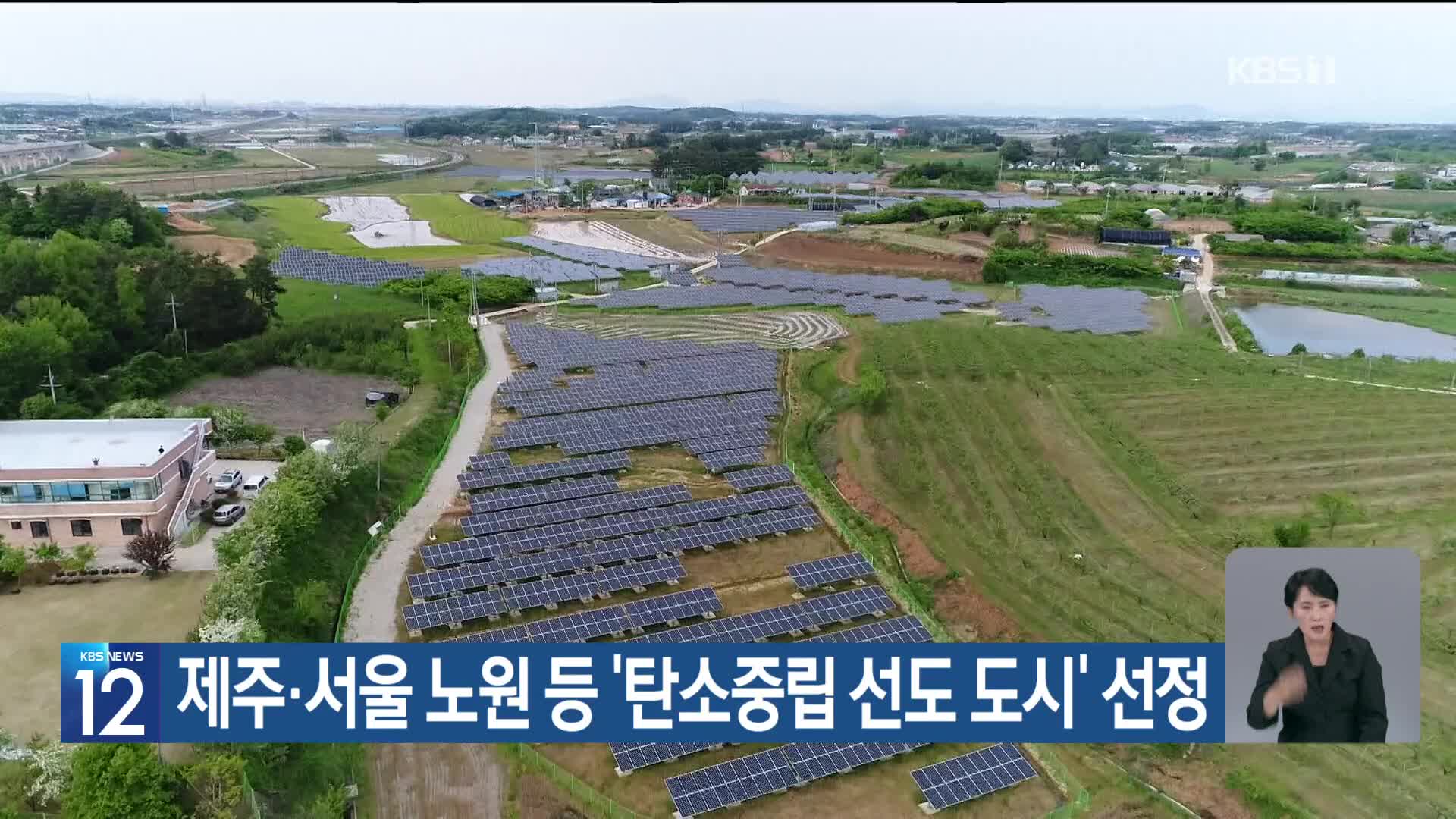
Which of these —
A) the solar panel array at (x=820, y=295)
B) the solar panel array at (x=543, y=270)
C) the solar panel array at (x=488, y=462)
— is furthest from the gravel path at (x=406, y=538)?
the solar panel array at (x=543, y=270)

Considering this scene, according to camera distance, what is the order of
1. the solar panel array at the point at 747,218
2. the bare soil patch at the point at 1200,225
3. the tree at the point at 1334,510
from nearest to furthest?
the tree at the point at 1334,510, the bare soil patch at the point at 1200,225, the solar panel array at the point at 747,218

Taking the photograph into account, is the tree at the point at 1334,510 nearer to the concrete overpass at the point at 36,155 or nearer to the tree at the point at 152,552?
the tree at the point at 152,552

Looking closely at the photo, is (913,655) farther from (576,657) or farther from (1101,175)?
(1101,175)

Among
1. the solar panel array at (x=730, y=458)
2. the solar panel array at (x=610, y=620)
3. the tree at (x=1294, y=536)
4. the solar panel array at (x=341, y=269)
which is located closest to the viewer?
the solar panel array at (x=610, y=620)

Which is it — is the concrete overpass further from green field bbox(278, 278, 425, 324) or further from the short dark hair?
the short dark hair

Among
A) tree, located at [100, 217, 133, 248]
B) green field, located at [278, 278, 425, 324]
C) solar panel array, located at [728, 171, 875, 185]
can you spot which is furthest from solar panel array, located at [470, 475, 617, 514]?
solar panel array, located at [728, 171, 875, 185]

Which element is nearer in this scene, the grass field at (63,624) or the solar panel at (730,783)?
the solar panel at (730,783)

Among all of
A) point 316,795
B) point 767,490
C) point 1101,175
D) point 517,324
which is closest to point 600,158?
point 1101,175
